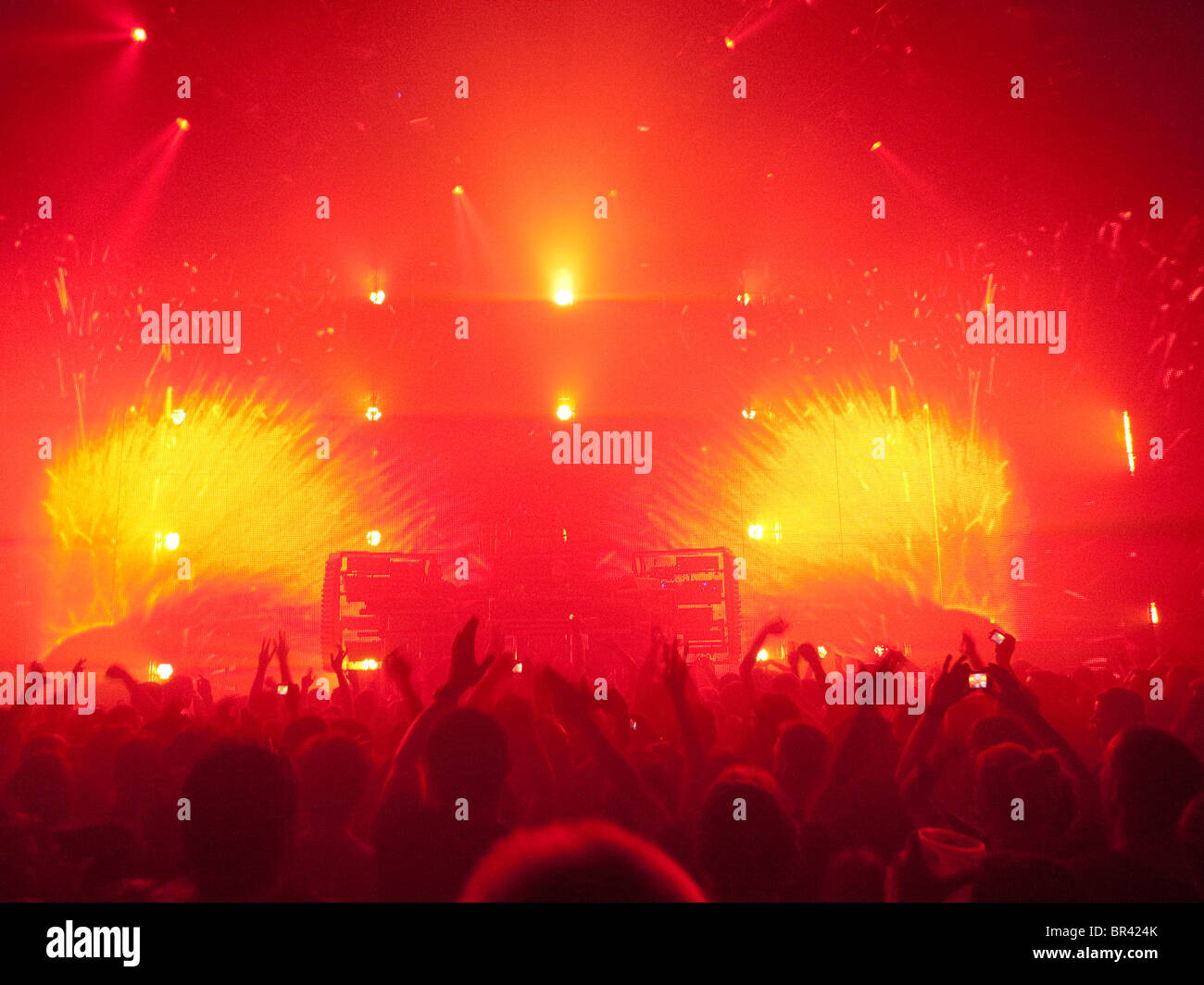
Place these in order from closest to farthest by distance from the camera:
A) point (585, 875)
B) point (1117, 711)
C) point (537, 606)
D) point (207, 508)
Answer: point (585, 875) → point (1117, 711) → point (207, 508) → point (537, 606)

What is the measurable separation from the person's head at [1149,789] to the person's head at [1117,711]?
1.39m

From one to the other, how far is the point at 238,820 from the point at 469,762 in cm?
57

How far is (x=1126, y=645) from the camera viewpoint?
696 centimetres

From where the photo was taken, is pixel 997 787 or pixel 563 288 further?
pixel 563 288

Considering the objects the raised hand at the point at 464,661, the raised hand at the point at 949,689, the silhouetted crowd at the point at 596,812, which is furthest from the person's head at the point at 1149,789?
the raised hand at the point at 464,661

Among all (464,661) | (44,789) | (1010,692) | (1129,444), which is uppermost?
(1129,444)

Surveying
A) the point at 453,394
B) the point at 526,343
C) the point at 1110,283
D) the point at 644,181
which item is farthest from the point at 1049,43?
the point at 453,394

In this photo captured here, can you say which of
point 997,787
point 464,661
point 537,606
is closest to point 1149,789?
point 997,787

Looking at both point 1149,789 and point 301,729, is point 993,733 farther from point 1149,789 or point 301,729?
point 301,729

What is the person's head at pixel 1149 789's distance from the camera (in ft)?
6.86

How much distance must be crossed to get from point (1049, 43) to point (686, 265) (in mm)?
2970

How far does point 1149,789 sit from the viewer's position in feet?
6.89

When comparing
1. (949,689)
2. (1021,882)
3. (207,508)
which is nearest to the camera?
(1021,882)
